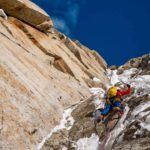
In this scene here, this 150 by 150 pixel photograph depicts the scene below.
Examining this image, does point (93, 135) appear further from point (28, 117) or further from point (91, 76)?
point (91, 76)

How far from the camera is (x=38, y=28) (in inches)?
2062

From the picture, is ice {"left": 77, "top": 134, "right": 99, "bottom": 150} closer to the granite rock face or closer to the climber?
the climber

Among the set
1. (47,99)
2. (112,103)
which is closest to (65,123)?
(47,99)

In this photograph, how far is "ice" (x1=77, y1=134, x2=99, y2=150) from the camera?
2666cm

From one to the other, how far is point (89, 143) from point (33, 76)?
11.3m

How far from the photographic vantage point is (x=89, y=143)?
27.2 meters

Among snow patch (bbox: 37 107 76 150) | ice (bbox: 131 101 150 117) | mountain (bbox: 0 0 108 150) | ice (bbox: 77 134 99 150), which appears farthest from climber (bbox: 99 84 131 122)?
mountain (bbox: 0 0 108 150)

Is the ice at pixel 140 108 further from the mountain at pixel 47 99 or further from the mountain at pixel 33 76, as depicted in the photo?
the mountain at pixel 33 76

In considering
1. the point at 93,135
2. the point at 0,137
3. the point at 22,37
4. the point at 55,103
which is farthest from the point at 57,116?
the point at 22,37

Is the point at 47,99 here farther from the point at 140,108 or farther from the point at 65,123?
the point at 140,108

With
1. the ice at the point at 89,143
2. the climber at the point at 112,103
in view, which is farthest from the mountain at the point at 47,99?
the climber at the point at 112,103

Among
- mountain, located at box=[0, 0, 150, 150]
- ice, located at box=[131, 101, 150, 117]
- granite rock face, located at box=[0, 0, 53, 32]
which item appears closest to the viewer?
mountain, located at box=[0, 0, 150, 150]

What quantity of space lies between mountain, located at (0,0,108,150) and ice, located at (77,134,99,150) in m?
2.94

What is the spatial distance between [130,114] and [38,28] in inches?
1080
